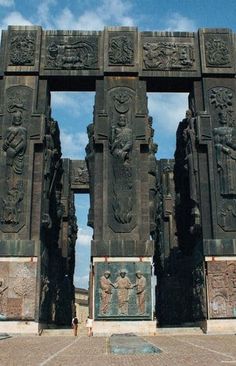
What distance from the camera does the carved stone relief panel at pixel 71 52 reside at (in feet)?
76.3

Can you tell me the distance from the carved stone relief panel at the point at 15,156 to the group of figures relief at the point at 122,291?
4.47 meters

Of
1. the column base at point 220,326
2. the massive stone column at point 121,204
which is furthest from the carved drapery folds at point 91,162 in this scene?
the column base at point 220,326

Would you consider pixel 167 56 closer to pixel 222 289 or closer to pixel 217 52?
pixel 217 52

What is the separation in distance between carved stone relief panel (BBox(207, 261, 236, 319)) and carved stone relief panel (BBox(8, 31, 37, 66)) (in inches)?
503

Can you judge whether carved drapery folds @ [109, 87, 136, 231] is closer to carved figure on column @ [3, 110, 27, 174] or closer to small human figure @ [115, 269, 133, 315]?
small human figure @ [115, 269, 133, 315]

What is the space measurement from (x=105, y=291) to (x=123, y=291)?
2.45ft

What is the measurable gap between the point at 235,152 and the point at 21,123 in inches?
389

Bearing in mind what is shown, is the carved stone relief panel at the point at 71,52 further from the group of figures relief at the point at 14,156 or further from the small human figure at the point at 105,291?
the small human figure at the point at 105,291

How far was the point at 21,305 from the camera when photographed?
19.5 metres

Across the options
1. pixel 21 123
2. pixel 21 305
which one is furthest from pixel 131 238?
pixel 21 123

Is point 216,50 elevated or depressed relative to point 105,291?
elevated

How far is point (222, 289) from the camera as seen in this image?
19672mm

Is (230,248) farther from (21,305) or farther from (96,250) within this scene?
(21,305)

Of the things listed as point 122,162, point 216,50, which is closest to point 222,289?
point 122,162
